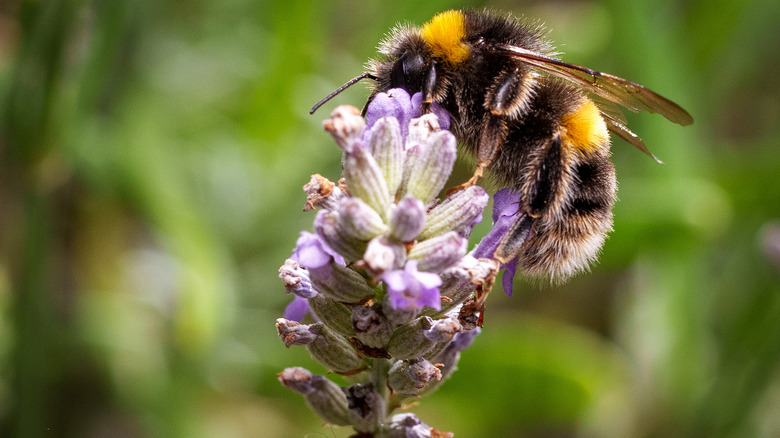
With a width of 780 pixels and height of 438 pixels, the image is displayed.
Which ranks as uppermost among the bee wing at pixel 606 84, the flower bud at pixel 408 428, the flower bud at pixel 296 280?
the bee wing at pixel 606 84

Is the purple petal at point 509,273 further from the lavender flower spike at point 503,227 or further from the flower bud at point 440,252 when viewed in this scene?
the flower bud at point 440,252

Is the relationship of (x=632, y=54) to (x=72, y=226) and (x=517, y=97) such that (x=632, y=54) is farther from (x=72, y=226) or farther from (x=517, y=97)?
(x=72, y=226)

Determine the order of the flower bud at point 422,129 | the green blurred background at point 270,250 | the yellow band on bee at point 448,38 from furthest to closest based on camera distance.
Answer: the green blurred background at point 270,250
the yellow band on bee at point 448,38
the flower bud at point 422,129

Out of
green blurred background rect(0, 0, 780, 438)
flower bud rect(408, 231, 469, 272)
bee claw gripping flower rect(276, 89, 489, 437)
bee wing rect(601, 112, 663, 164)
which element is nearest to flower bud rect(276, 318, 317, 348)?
bee claw gripping flower rect(276, 89, 489, 437)

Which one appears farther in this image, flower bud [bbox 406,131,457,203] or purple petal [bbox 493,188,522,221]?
purple petal [bbox 493,188,522,221]

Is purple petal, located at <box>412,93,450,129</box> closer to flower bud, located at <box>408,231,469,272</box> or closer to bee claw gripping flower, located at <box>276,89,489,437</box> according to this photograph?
bee claw gripping flower, located at <box>276,89,489,437</box>

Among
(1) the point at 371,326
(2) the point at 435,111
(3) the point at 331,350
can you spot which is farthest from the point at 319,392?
(2) the point at 435,111

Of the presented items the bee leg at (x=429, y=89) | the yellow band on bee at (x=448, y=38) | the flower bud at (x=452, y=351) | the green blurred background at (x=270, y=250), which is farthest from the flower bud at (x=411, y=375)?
the green blurred background at (x=270, y=250)
